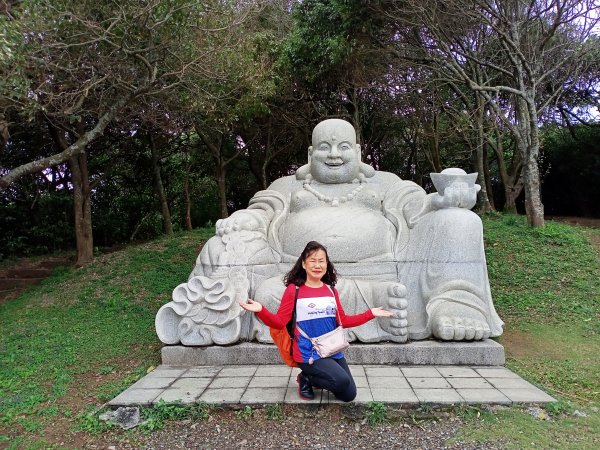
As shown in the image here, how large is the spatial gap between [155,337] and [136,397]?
86.5 inches

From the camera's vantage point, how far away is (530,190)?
8.77 meters

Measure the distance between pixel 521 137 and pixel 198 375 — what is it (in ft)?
25.1

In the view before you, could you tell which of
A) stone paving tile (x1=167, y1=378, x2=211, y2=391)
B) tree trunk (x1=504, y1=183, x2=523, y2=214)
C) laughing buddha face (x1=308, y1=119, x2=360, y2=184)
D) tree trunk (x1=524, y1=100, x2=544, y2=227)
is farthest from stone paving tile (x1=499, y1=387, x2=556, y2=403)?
tree trunk (x1=504, y1=183, x2=523, y2=214)

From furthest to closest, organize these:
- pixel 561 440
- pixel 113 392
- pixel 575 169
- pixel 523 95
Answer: pixel 575 169
pixel 523 95
pixel 113 392
pixel 561 440

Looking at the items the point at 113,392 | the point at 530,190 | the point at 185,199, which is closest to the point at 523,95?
the point at 530,190

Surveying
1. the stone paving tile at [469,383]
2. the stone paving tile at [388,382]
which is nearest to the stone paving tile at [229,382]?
the stone paving tile at [388,382]

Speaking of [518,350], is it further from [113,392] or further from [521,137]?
[521,137]

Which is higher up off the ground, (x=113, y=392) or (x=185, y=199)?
(x=185, y=199)

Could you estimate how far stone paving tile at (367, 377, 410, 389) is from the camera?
141 inches

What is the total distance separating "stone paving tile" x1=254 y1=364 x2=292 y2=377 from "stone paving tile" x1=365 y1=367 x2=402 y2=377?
64cm

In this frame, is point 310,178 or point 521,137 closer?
point 310,178

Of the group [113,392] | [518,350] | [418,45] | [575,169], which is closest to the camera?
[113,392]

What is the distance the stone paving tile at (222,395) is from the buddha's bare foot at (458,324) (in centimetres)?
177

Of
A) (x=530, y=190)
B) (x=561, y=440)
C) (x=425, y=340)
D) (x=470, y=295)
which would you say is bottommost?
(x=561, y=440)
